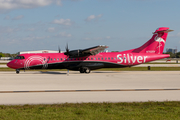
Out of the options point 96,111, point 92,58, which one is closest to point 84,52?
point 92,58

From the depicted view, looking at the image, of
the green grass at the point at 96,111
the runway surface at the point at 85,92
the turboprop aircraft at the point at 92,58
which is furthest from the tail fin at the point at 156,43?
the green grass at the point at 96,111

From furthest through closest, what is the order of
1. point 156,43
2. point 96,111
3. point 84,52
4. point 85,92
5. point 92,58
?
point 156,43 < point 92,58 < point 84,52 < point 85,92 < point 96,111

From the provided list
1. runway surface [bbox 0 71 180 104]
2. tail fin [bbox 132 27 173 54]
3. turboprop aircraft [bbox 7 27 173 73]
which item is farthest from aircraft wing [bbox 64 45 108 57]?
runway surface [bbox 0 71 180 104]

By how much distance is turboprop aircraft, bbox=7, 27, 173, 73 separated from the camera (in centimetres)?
2888

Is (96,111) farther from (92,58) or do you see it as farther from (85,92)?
(92,58)

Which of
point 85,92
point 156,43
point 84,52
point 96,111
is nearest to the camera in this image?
point 96,111

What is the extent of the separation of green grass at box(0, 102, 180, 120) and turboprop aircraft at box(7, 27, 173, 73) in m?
19.1

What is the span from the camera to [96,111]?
8.00m

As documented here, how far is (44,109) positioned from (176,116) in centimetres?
528

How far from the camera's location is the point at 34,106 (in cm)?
880

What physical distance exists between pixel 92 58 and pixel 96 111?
73.5 ft

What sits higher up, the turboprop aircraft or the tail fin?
the tail fin

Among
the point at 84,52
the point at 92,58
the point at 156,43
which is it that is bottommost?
the point at 92,58

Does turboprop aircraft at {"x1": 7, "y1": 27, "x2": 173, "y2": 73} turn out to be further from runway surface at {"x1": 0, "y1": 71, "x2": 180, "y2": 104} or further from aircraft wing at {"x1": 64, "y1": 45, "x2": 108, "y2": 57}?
runway surface at {"x1": 0, "y1": 71, "x2": 180, "y2": 104}
